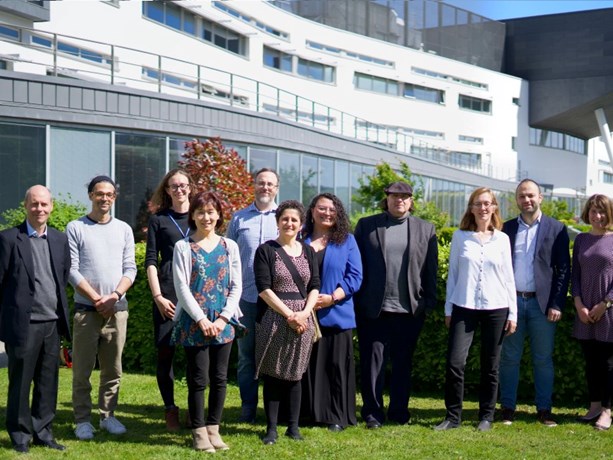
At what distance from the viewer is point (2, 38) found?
58.8 feet

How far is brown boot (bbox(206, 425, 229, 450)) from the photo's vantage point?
6.03 metres

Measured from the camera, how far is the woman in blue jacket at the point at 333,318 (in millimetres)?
6723

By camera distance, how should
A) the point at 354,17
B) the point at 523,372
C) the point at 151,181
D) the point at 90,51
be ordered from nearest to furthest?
the point at 523,372
the point at 151,181
the point at 90,51
the point at 354,17

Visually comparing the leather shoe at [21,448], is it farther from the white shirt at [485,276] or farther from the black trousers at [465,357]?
the white shirt at [485,276]

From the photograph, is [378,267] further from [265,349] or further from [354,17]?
[354,17]

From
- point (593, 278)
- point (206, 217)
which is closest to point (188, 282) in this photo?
point (206, 217)

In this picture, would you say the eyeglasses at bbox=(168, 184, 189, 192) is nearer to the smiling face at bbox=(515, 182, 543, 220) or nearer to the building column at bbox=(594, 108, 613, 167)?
the smiling face at bbox=(515, 182, 543, 220)

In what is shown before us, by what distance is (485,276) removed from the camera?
266 inches

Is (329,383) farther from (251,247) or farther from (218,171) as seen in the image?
(218,171)

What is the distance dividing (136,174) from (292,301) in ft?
38.3

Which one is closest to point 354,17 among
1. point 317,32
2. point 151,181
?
point 317,32

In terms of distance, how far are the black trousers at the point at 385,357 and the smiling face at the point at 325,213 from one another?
93 centimetres

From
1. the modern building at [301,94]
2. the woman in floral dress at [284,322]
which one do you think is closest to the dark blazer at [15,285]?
the woman in floral dress at [284,322]

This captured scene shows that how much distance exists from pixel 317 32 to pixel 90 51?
2218cm
